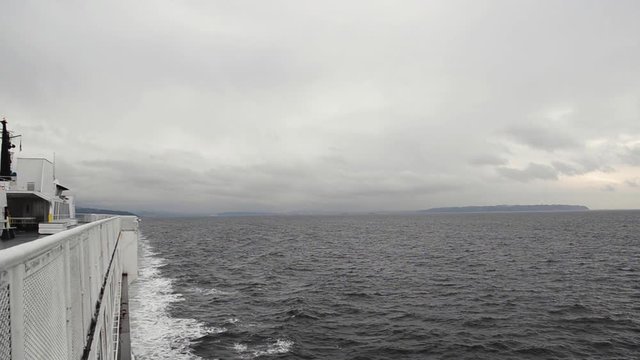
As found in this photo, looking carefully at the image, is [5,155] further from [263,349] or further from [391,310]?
[391,310]

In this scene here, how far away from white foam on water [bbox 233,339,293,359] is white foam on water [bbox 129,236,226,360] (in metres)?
2.19

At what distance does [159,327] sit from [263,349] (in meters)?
7.18

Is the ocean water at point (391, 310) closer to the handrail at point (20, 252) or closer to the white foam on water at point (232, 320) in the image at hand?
the white foam on water at point (232, 320)

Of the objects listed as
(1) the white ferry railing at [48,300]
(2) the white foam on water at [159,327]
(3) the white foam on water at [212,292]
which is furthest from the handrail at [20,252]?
(3) the white foam on water at [212,292]

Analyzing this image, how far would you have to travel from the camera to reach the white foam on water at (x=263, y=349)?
1961 cm

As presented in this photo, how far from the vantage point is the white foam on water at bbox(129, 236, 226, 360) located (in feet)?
65.0

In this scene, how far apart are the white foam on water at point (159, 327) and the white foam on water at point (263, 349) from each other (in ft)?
7.19

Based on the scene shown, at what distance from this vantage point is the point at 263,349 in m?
20.3

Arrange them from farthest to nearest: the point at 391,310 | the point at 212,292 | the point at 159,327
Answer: the point at 212,292 < the point at 391,310 < the point at 159,327

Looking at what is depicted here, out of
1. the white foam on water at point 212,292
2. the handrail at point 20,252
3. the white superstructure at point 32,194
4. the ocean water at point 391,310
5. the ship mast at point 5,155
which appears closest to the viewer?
the handrail at point 20,252

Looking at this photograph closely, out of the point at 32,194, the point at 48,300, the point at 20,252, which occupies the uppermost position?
the point at 32,194

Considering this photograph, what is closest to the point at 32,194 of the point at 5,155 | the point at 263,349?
the point at 5,155

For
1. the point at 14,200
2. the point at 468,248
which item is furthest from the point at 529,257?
the point at 14,200

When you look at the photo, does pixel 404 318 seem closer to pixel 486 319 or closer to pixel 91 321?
pixel 486 319
